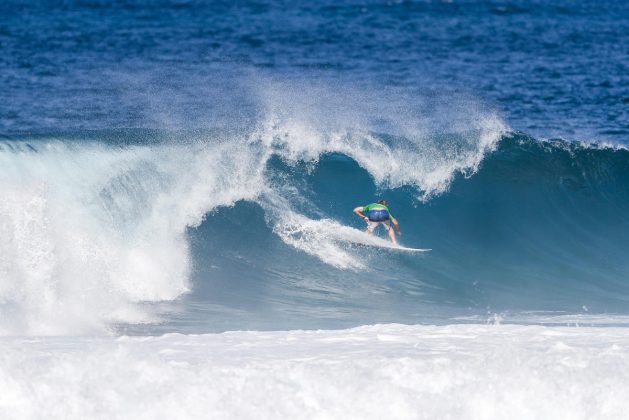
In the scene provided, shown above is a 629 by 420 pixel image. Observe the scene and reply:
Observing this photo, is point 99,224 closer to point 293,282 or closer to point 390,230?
A: point 293,282

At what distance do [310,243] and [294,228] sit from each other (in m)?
0.63

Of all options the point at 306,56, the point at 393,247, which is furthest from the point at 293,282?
the point at 306,56

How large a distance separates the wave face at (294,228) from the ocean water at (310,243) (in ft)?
0.15

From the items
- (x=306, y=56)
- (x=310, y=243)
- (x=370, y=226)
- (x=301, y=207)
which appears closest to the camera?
(x=370, y=226)

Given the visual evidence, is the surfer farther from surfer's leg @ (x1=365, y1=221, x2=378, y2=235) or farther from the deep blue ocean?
the deep blue ocean

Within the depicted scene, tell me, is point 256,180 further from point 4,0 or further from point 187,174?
point 4,0

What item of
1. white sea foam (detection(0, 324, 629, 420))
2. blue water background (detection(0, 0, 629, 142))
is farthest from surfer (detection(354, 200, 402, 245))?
blue water background (detection(0, 0, 629, 142))

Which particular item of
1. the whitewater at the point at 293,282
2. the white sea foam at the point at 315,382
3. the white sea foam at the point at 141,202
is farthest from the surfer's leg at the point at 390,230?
the white sea foam at the point at 315,382

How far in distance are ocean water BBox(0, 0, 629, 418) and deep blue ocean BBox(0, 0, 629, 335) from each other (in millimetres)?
50

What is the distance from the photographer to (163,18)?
163ft

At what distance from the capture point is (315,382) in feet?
32.1

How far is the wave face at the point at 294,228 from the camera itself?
14273 millimetres

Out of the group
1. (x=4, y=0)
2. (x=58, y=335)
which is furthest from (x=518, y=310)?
(x=4, y=0)

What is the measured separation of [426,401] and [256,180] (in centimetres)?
857
